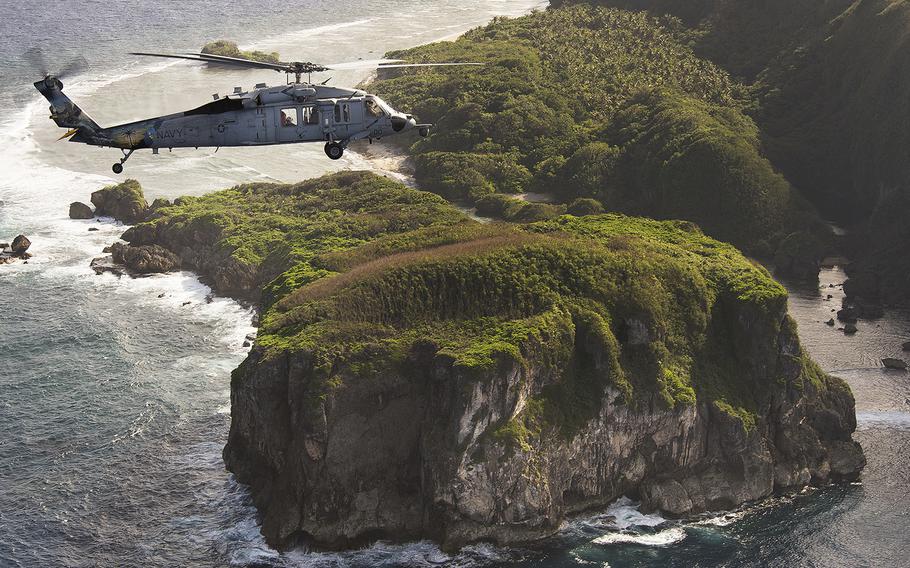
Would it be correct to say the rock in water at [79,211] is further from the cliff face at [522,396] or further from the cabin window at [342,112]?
the cabin window at [342,112]

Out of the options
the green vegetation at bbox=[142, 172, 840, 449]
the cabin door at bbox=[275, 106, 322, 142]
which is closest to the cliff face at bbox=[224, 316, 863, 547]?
the green vegetation at bbox=[142, 172, 840, 449]

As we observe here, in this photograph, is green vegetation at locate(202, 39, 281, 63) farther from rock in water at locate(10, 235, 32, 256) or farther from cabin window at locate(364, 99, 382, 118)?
cabin window at locate(364, 99, 382, 118)

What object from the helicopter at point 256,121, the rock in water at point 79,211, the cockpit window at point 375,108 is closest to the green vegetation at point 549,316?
the helicopter at point 256,121

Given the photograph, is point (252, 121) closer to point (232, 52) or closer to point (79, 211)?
point (79, 211)

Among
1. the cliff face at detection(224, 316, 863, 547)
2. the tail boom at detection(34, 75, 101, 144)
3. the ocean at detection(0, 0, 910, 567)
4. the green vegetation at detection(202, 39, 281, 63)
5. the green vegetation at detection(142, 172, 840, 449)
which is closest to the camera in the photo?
the tail boom at detection(34, 75, 101, 144)

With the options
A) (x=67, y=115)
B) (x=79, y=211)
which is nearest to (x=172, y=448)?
(x=67, y=115)

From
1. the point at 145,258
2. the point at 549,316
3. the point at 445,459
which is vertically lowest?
the point at 445,459
